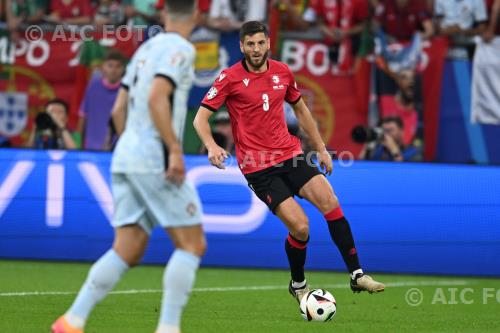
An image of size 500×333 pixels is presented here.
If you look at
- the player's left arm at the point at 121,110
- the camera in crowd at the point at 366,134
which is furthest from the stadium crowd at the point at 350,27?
the player's left arm at the point at 121,110

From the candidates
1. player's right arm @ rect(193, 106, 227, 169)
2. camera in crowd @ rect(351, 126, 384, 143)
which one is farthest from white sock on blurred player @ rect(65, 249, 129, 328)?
camera in crowd @ rect(351, 126, 384, 143)

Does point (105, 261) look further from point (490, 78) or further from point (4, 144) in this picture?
point (490, 78)

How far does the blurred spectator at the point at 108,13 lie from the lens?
17094 millimetres

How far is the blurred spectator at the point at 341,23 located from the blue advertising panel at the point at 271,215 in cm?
403

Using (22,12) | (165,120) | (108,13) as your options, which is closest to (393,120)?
(108,13)

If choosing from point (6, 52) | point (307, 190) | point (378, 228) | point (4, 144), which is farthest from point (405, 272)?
point (6, 52)

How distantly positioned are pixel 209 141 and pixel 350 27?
7.82m

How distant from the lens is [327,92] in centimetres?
1692

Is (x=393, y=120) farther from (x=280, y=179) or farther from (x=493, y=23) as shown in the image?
(x=280, y=179)

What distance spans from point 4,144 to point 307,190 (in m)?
7.51

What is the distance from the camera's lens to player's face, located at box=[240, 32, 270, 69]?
939cm

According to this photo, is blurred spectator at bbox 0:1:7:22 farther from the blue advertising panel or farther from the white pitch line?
the white pitch line

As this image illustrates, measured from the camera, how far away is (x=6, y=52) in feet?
56.9

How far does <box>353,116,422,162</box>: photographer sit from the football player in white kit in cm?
795
